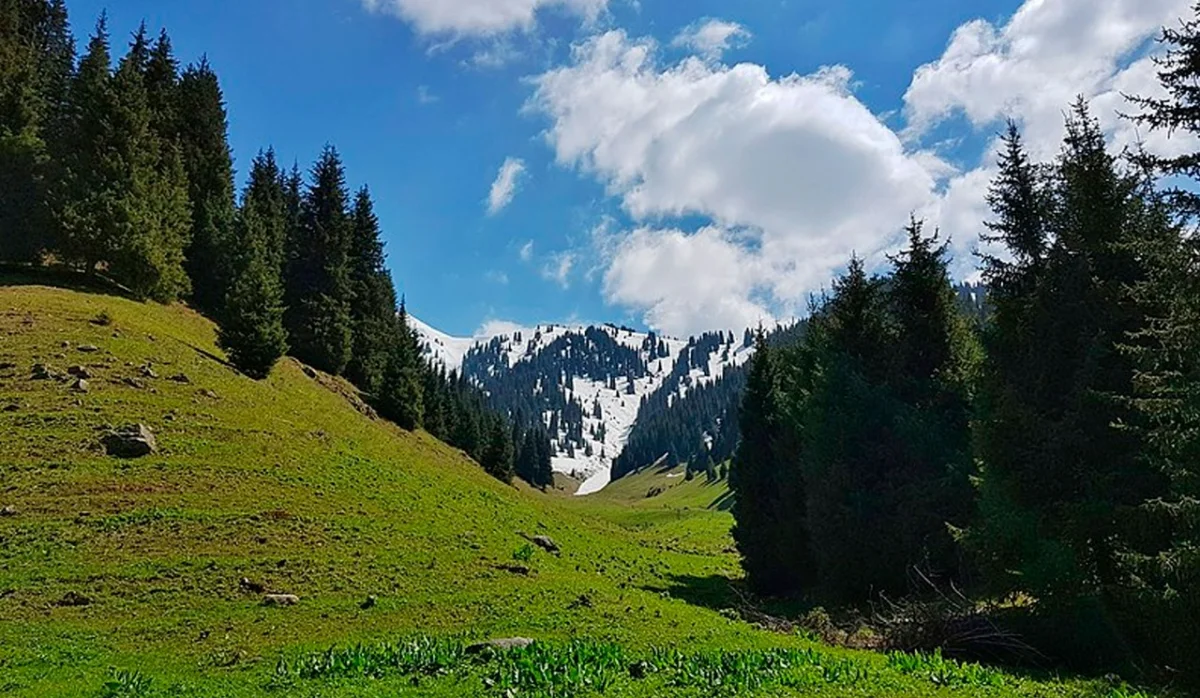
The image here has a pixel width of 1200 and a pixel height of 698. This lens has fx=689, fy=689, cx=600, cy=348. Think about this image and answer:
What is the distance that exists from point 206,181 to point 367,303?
18.0m

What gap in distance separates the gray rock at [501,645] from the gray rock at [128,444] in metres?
18.9

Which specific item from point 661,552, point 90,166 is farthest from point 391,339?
point 661,552

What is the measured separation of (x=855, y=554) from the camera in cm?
2955

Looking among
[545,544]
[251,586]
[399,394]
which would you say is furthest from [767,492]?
[399,394]

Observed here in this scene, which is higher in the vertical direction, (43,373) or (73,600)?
(43,373)

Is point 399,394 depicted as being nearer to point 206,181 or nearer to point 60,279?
point 60,279

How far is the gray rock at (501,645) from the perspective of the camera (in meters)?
13.8

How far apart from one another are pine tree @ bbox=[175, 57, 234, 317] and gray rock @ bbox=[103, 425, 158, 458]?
98.8 feet

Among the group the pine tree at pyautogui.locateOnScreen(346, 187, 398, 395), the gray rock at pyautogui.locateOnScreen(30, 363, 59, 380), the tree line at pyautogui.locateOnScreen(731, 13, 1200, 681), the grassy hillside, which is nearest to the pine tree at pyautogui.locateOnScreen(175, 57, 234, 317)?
the pine tree at pyautogui.locateOnScreen(346, 187, 398, 395)

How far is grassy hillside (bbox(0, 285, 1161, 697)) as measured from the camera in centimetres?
1248

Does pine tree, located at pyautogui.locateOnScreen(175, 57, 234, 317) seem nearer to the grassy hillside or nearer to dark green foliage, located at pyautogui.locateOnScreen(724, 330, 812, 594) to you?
the grassy hillside

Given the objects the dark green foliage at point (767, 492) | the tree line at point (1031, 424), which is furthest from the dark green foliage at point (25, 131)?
the tree line at point (1031, 424)

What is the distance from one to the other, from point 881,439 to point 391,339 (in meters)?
49.3

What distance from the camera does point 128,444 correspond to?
26016mm
